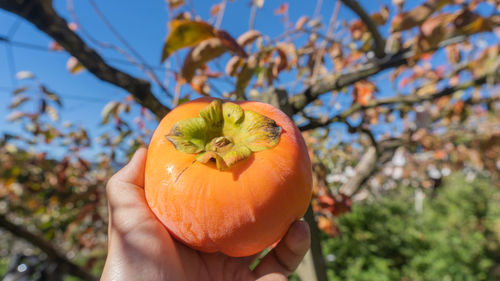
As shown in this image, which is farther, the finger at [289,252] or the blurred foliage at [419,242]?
the blurred foliage at [419,242]

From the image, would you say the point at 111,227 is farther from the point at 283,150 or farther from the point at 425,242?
the point at 425,242

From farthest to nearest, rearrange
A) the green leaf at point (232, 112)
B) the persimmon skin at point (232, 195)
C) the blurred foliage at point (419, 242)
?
the blurred foliage at point (419, 242) < the green leaf at point (232, 112) < the persimmon skin at point (232, 195)

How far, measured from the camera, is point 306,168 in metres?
0.70

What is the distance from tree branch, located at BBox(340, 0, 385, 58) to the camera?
1.02 meters

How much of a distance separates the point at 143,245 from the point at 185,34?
2.19ft

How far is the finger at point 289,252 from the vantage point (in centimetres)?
77

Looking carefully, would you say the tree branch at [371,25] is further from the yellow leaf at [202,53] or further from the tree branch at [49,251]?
the tree branch at [49,251]

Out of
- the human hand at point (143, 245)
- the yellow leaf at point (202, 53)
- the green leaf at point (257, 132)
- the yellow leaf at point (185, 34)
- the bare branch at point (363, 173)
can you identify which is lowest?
the bare branch at point (363, 173)

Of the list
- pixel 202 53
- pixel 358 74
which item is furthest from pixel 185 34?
pixel 358 74

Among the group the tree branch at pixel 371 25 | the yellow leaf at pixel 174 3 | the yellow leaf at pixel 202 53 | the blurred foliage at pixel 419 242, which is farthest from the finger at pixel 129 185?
the blurred foliage at pixel 419 242

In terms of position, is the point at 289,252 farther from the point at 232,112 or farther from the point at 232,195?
the point at 232,112

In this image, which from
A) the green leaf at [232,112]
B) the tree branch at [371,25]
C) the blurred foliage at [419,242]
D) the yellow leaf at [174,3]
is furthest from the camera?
the blurred foliage at [419,242]

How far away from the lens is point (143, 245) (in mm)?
742

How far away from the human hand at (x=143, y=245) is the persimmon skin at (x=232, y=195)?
0.21ft
